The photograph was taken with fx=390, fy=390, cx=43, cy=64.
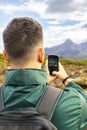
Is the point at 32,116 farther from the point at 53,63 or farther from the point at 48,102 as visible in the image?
the point at 53,63

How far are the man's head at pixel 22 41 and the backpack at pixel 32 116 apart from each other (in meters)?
0.53

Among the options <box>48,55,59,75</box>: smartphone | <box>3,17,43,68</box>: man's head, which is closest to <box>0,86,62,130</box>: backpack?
<box>3,17,43,68</box>: man's head

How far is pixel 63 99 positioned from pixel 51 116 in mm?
251

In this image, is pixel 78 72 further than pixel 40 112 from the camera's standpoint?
Yes

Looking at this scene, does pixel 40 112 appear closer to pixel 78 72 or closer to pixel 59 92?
pixel 59 92

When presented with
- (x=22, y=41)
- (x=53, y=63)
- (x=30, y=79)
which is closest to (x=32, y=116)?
(x=30, y=79)

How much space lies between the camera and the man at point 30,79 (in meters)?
4.39

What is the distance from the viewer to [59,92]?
4441 mm

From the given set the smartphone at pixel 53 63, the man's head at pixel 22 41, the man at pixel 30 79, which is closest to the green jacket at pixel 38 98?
the man at pixel 30 79

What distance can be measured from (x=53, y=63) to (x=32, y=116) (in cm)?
110

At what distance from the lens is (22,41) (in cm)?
452

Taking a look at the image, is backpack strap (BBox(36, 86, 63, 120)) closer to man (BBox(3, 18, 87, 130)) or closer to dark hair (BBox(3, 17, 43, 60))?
man (BBox(3, 18, 87, 130))

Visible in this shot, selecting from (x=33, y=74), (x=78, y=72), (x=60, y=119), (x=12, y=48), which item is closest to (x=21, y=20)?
(x=12, y=48)

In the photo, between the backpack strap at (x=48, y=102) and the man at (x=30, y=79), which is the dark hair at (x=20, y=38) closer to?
the man at (x=30, y=79)
